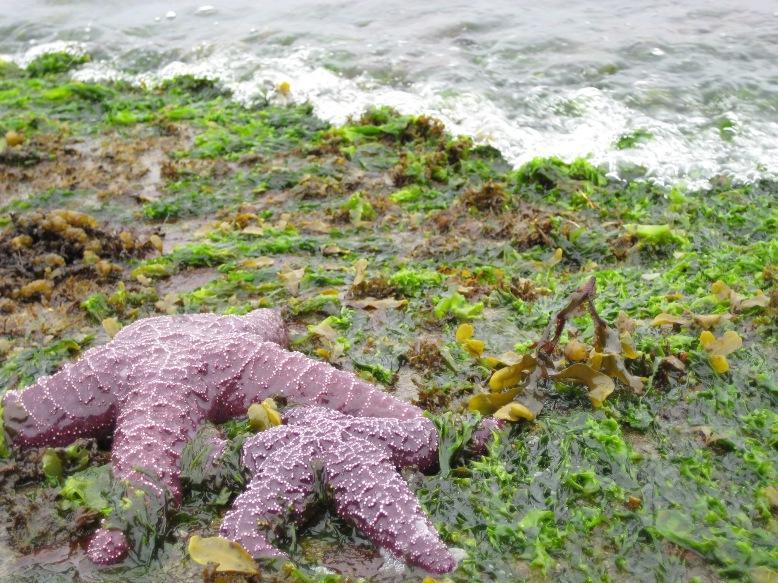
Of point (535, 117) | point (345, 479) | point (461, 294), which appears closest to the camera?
point (345, 479)

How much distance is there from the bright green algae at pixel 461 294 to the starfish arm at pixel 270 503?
131 millimetres

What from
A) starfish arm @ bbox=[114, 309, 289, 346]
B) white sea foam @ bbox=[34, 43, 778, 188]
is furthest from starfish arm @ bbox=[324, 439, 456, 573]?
white sea foam @ bbox=[34, 43, 778, 188]

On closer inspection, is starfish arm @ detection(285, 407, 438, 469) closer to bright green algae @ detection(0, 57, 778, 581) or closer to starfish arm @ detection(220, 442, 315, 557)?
bright green algae @ detection(0, 57, 778, 581)

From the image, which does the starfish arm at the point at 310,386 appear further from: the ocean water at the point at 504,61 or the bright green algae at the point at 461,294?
the ocean water at the point at 504,61

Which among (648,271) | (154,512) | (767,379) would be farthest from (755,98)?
(154,512)

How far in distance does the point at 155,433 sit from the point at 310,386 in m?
0.81

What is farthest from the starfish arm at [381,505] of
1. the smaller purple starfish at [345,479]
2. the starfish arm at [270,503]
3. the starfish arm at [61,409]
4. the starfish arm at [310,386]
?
the starfish arm at [61,409]

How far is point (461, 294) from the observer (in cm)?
564

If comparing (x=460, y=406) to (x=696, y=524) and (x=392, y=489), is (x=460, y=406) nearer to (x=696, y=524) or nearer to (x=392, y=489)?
(x=392, y=489)

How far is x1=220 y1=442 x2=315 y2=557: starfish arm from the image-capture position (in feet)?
11.0

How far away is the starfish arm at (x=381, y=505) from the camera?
3.31 m

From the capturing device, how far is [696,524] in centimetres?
361

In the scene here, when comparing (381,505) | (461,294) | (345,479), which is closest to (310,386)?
(345,479)

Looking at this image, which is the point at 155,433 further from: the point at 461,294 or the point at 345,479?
the point at 461,294
